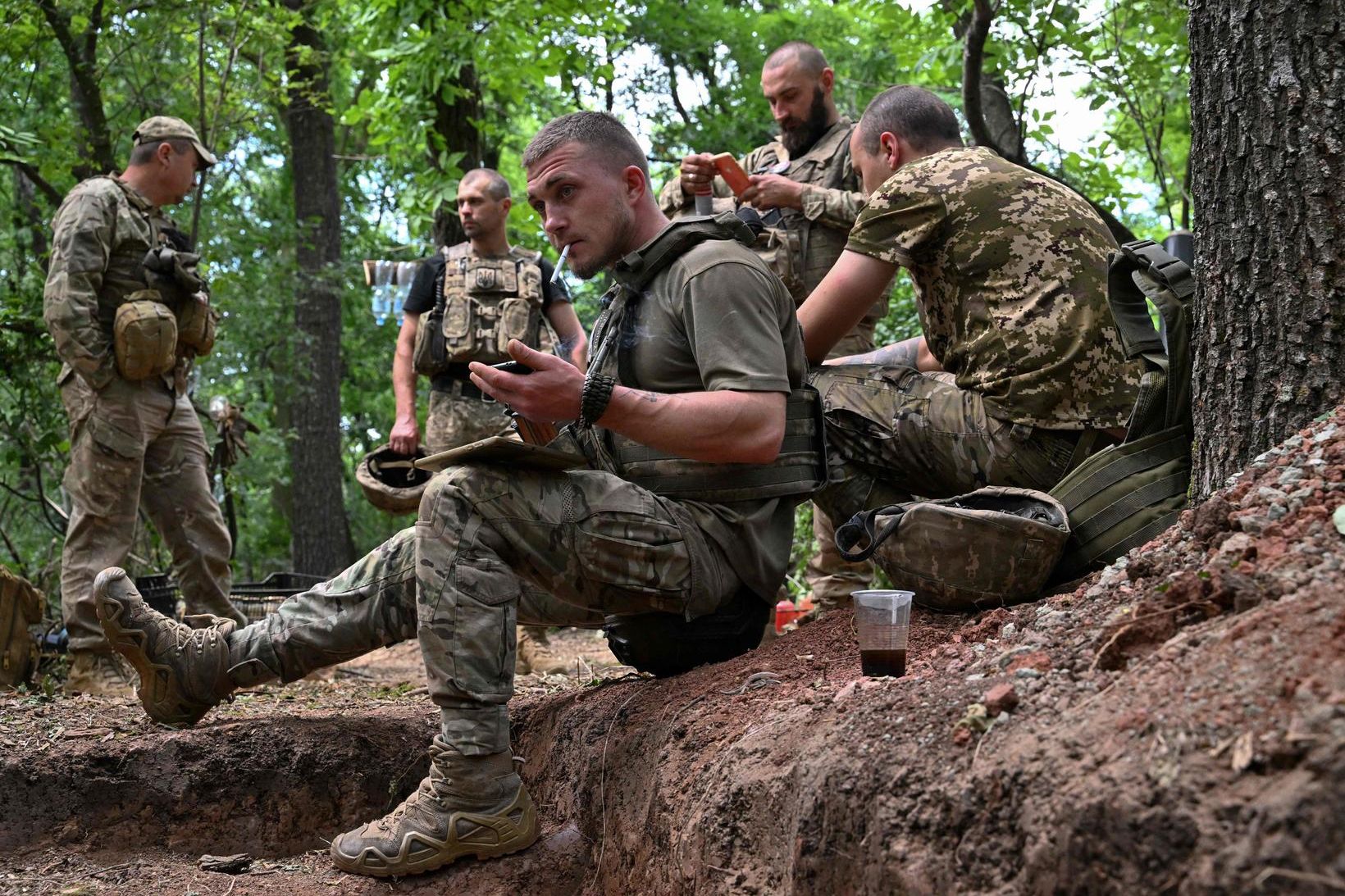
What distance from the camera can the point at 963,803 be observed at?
6.43ft

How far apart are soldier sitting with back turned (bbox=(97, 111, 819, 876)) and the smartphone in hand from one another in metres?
1.26

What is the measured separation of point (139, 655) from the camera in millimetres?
3637

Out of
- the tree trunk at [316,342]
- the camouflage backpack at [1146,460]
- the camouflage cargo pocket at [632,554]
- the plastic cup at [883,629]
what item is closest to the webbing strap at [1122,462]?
the camouflage backpack at [1146,460]

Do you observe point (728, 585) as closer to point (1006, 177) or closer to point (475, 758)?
point (475, 758)

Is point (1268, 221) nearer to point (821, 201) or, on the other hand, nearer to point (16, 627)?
point (821, 201)

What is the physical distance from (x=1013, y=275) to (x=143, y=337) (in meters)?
3.91

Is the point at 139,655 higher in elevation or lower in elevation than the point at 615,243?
lower

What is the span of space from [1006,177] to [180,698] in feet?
9.97

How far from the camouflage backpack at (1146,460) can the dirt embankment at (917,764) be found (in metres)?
0.35

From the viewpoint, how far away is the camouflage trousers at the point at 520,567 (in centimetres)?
300

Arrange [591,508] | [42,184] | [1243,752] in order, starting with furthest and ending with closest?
[42,184] < [591,508] < [1243,752]

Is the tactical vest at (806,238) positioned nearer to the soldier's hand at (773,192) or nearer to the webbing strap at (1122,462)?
Answer: the soldier's hand at (773,192)

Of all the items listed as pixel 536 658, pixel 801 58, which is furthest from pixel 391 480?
pixel 801 58

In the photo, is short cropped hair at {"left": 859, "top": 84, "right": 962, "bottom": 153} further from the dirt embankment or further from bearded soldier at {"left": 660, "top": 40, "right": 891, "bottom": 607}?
the dirt embankment
